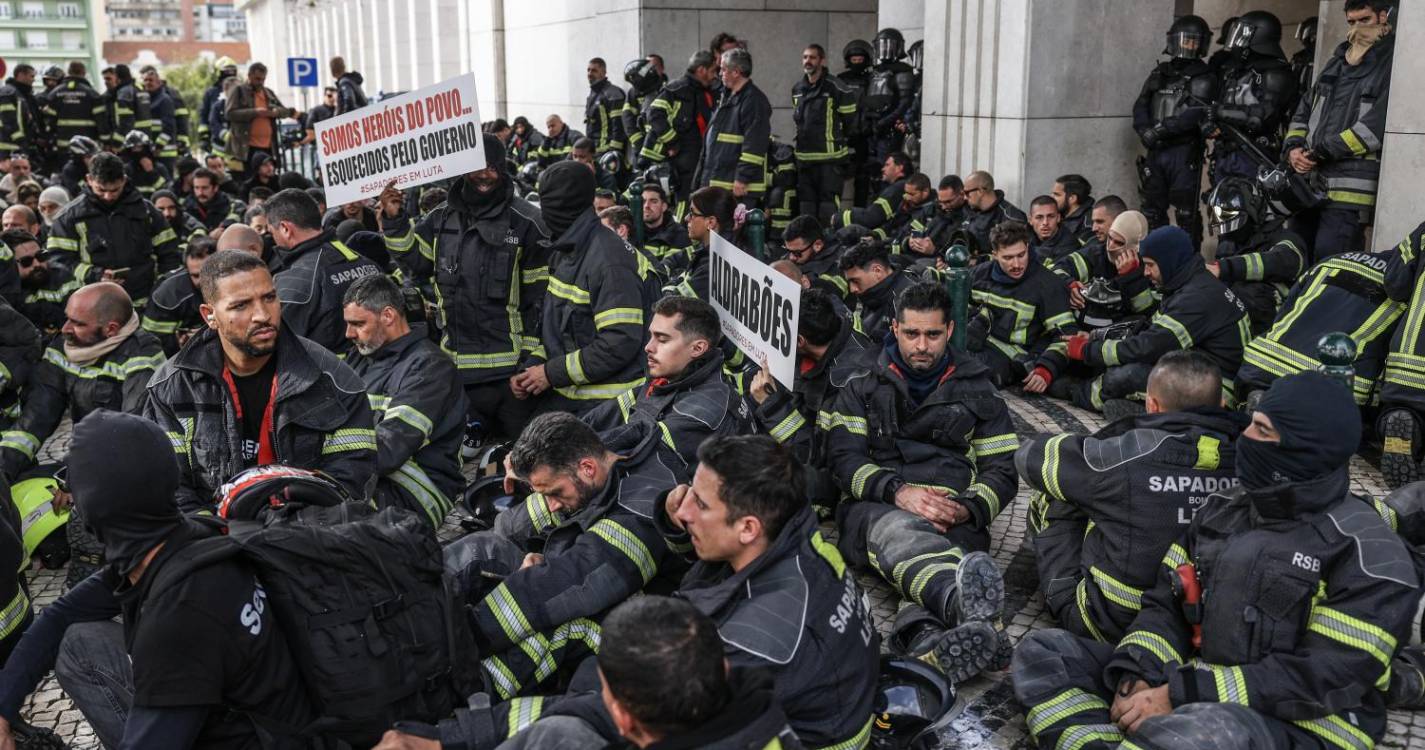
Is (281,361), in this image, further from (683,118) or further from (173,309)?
(683,118)

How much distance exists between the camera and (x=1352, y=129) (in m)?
8.02

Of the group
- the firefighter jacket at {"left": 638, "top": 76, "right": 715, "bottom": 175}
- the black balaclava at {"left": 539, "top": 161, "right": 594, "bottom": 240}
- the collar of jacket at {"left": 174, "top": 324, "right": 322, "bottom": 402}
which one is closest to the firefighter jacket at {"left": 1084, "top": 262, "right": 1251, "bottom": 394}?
the black balaclava at {"left": 539, "top": 161, "right": 594, "bottom": 240}

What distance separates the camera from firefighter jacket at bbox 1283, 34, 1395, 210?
7988 millimetres

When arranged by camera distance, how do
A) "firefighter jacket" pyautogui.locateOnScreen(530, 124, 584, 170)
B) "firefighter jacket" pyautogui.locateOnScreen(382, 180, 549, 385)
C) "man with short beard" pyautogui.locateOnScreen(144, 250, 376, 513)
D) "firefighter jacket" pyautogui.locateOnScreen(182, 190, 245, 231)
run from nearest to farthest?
"man with short beard" pyautogui.locateOnScreen(144, 250, 376, 513), "firefighter jacket" pyautogui.locateOnScreen(382, 180, 549, 385), "firefighter jacket" pyautogui.locateOnScreen(182, 190, 245, 231), "firefighter jacket" pyautogui.locateOnScreen(530, 124, 584, 170)

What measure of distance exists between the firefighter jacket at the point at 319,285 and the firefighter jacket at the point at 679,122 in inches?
256

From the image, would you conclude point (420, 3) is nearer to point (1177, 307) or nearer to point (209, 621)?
point (1177, 307)

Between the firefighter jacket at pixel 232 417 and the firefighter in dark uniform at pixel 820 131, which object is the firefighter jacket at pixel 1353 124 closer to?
the firefighter in dark uniform at pixel 820 131

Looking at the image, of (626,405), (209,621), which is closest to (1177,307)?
(626,405)

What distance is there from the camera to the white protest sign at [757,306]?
5262 mm

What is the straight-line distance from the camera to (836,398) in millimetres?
5633

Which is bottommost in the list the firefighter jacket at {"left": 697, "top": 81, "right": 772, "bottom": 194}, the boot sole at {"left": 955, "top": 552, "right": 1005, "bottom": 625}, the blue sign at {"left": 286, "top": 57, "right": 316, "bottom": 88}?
the boot sole at {"left": 955, "top": 552, "right": 1005, "bottom": 625}

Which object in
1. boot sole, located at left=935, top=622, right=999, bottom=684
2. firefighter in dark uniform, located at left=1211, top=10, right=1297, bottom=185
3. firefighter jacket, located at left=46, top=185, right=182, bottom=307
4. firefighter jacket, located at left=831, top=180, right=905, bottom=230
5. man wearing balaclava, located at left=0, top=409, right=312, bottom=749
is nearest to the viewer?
man wearing balaclava, located at left=0, top=409, right=312, bottom=749

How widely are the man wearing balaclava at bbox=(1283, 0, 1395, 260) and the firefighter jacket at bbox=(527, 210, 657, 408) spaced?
468cm

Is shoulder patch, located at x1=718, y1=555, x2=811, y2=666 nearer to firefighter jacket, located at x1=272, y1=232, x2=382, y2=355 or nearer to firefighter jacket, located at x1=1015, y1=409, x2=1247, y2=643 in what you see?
firefighter jacket, located at x1=1015, y1=409, x2=1247, y2=643
